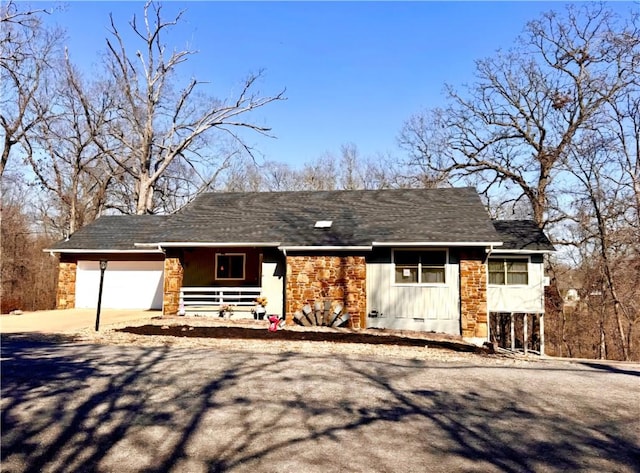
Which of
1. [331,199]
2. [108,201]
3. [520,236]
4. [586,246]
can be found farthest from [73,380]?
[108,201]

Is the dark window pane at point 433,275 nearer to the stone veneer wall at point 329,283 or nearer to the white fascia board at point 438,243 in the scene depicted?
the white fascia board at point 438,243

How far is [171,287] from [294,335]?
5526 mm

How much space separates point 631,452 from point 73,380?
253 inches

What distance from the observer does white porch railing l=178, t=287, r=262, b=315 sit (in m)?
14.3

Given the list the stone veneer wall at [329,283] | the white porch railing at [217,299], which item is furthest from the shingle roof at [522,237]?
the white porch railing at [217,299]

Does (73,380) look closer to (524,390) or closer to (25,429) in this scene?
(25,429)

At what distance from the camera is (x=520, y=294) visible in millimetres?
14594

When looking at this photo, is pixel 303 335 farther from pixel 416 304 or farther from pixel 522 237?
pixel 522 237

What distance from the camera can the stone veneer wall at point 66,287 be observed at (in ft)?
58.2

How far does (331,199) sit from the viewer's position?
56.6ft

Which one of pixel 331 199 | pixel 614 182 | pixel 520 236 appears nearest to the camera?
pixel 520 236

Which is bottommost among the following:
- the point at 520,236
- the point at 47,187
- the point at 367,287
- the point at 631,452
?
the point at 631,452

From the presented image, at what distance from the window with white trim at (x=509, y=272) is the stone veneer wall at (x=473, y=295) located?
7.07ft

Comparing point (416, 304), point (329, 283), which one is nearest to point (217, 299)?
point (329, 283)
